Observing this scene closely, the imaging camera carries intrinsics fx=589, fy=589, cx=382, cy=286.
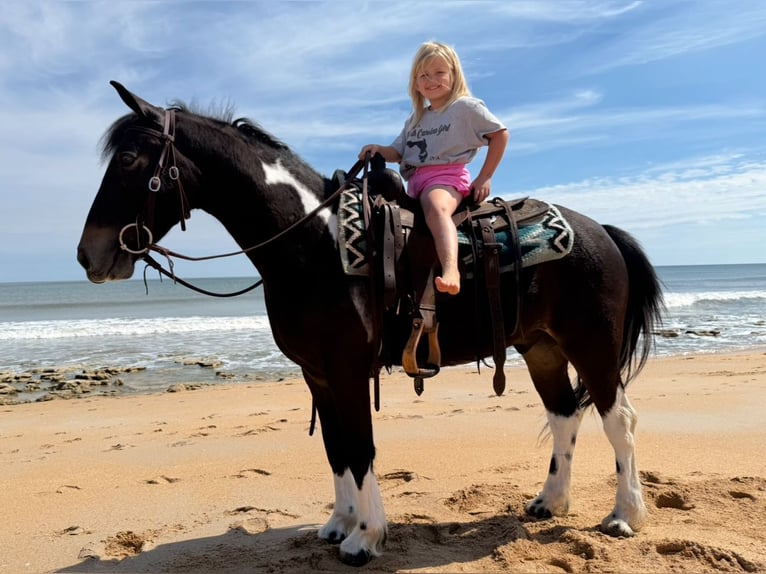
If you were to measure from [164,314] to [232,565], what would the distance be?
24.5 metres

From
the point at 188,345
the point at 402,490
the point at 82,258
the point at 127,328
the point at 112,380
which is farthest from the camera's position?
the point at 127,328

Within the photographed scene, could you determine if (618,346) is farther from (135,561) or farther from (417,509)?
(135,561)

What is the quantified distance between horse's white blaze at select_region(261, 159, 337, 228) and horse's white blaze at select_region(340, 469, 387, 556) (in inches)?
49.5

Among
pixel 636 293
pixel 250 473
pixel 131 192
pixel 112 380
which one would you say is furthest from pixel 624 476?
pixel 112 380

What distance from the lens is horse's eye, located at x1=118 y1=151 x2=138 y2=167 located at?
2.57m

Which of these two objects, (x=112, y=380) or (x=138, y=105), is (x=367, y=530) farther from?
(x=112, y=380)

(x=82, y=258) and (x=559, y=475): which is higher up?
(x=82, y=258)

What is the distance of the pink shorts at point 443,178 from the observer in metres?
2.98

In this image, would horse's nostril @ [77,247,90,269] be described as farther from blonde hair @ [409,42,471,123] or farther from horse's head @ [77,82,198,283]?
blonde hair @ [409,42,471,123]

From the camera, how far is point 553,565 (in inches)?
108

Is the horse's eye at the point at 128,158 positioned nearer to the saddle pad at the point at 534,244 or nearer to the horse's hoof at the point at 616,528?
the saddle pad at the point at 534,244

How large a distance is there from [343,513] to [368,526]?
0.37 metres

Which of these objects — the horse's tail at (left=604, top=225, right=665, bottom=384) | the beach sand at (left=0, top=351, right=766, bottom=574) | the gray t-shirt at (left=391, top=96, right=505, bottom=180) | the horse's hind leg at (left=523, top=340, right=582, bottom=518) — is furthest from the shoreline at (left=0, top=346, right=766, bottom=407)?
the gray t-shirt at (left=391, top=96, right=505, bottom=180)

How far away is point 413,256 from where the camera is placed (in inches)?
111
